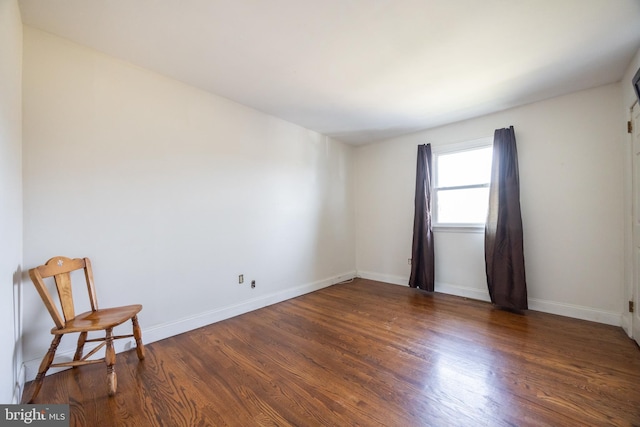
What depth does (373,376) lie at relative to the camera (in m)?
1.72

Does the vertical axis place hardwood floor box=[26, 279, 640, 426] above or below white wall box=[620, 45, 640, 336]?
below

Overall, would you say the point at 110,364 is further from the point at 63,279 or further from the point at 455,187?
the point at 455,187

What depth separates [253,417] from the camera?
138cm

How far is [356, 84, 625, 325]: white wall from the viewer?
2498 mm

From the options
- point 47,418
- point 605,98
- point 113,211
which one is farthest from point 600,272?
point 113,211

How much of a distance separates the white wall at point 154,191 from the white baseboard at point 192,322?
0.04 feet

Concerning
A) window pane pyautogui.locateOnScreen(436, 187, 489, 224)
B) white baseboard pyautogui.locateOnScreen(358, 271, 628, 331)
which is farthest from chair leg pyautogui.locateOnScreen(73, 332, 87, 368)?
window pane pyautogui.locateOnScreen(436, 187, 489, 224)

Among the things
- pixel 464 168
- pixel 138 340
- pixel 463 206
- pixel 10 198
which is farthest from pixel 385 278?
pixel 10 198

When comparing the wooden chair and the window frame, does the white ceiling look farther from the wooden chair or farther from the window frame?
the wooden chair

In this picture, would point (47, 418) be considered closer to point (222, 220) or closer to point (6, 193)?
point (6, 193)

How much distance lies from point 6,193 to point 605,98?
4793mm

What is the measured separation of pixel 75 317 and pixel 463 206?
415 centimetres

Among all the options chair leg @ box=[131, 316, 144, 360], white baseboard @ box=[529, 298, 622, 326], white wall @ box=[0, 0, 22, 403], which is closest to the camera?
white wall @ box=[0, 0, 22, 403]

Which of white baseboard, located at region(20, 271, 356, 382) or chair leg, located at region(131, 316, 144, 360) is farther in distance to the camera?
chair leg, located at region(131, 316, 144, 360)
